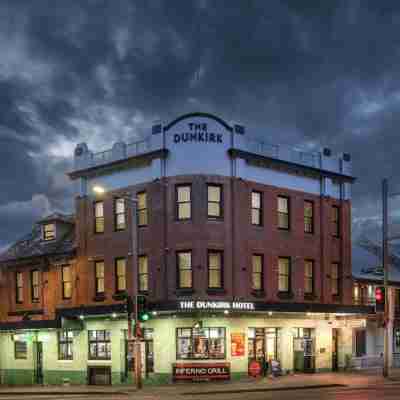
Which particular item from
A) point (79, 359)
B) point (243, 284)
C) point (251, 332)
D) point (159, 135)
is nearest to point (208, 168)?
point (159, 135)

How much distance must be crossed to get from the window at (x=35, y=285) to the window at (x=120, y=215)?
8.21 meters

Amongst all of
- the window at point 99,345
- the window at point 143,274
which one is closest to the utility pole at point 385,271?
the window at point 143,274

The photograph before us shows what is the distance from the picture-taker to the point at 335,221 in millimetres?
45438

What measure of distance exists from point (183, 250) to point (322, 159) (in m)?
11.7

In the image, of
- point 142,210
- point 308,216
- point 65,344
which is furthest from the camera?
point 308,216

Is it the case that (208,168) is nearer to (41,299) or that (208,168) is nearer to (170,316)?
(170,316)

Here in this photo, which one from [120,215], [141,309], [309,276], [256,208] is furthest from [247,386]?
[120,215]

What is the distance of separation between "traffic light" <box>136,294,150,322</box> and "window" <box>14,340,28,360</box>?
52.4 ft

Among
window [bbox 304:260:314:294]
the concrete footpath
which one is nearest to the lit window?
the concrete footpath

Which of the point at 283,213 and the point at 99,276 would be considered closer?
the point at 283,213

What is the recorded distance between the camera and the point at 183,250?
37906 millimetres

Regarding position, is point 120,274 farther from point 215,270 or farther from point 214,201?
point 214,201

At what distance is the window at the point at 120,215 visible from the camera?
41031 mm

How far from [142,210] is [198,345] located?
26.1 feet
